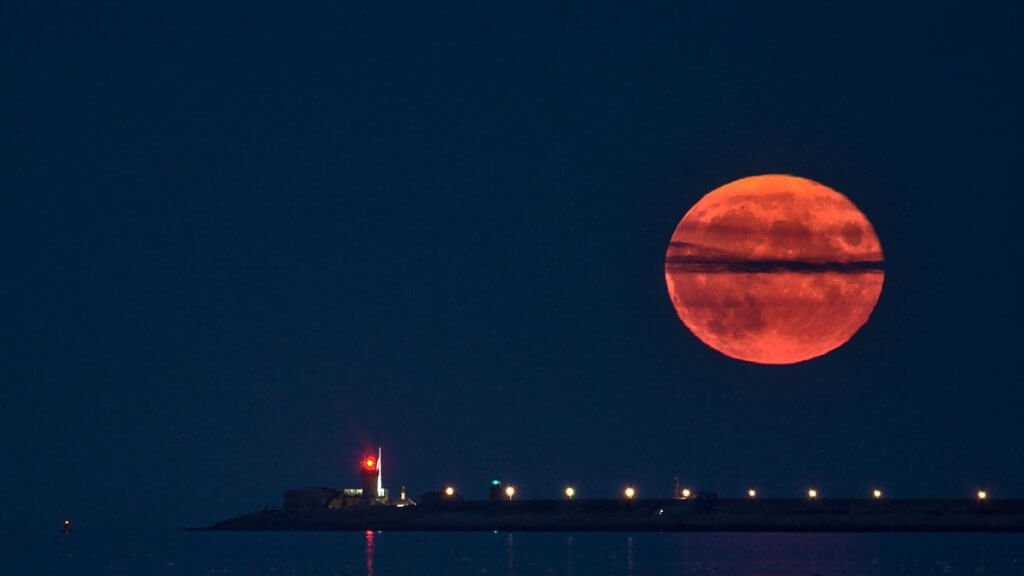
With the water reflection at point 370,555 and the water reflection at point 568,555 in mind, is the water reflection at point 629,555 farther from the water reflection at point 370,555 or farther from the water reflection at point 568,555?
the water reflection at point 370,555

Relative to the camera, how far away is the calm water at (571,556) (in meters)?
112

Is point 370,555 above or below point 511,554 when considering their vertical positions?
below

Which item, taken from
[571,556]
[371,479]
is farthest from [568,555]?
[371,479]

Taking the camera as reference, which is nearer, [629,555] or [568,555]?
[568,555]

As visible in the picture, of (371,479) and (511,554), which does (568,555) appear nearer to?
(511,554)

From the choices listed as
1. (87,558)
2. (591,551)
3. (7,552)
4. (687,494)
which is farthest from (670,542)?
(7,552)

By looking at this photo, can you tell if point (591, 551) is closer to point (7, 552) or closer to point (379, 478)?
point (379, 478)

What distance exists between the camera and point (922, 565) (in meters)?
113

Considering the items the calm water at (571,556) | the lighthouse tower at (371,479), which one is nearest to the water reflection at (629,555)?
the calm water at (571,556)

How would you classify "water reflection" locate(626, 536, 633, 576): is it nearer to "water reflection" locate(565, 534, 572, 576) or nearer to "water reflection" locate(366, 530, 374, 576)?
"water reflection" locate(565, 534, 572, 576)

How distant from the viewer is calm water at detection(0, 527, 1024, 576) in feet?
367

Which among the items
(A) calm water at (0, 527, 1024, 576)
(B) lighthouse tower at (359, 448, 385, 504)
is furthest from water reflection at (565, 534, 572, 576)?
(B) lighthouse tower at (359, 448, 385, 504)

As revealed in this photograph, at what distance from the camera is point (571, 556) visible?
130 meters


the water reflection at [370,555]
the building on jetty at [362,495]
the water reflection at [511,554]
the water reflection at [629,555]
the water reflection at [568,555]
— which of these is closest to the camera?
the water reflection at [568,555]
